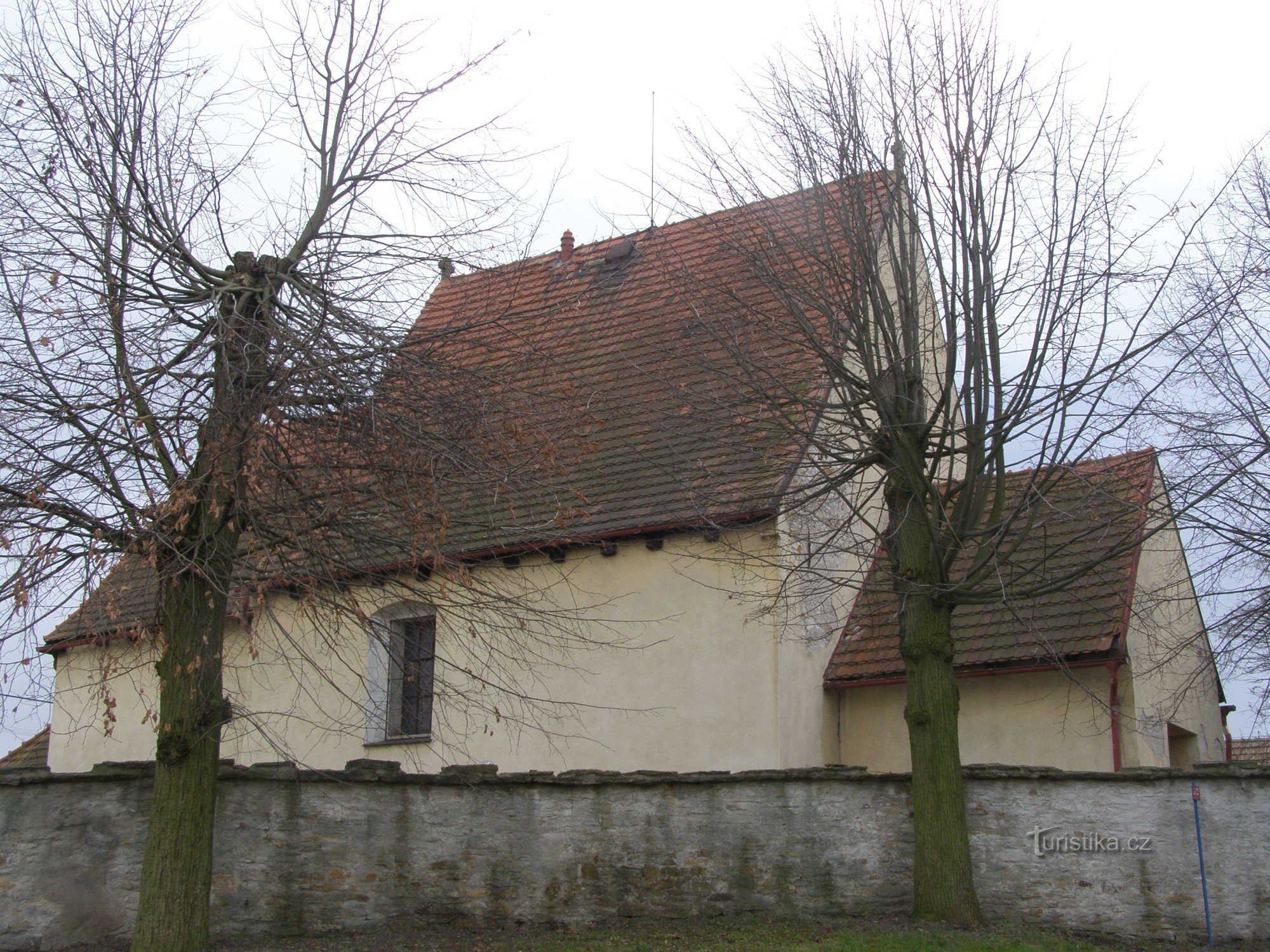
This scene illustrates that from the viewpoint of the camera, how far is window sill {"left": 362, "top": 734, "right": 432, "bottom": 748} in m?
13.0

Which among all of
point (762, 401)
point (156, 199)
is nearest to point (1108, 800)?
point (762, 401)

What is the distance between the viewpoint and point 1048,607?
39.0 ft

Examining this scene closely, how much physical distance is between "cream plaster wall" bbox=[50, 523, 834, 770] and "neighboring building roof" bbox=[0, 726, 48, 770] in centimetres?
519

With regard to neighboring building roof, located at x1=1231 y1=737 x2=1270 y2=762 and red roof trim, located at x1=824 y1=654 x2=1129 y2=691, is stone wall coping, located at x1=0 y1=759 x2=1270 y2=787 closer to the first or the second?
red roof trim, located at x1=824 y1=654 x2=1129 y2=691

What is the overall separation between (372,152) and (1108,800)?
791cm

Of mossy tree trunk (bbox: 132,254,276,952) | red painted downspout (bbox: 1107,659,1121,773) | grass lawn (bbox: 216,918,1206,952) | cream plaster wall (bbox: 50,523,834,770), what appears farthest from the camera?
cream plaster wall (bbox: 50,523,834,770)

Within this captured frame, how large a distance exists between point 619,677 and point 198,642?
5.24 m

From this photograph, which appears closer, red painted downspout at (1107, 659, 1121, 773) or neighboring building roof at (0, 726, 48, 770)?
red painted downspout at (1107, 659, 1121, 773)

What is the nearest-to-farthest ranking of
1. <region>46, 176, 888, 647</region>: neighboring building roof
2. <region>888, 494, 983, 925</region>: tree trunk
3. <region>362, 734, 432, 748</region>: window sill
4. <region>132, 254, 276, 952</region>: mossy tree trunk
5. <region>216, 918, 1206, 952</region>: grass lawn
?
1. <region>132, 254, 276, 952</region>: mossy tree trunk
2. <region>216, 918, 1206, 952</region>: grass lawn
3. <region>888, 494, 983, 925</region>: tree trunk
4. <region>46, 176, 888, 647</region>: neighboring building roof
5. <region>362, 734, 432, 748</region>: window sill

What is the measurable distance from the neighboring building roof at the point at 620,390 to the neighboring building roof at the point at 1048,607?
200 centimetres

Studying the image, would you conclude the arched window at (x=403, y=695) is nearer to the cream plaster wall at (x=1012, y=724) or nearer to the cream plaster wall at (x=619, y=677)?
the cream plaster wall at (x=619, y=677)

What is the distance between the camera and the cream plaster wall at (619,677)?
37.8 ft

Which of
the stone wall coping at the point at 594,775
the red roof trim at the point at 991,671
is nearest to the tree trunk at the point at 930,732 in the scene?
the stone wall coping at the point at 594,775

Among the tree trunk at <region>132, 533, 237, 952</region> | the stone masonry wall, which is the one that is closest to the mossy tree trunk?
the tree trunk at <region>132, 533, 237, 952</region>
